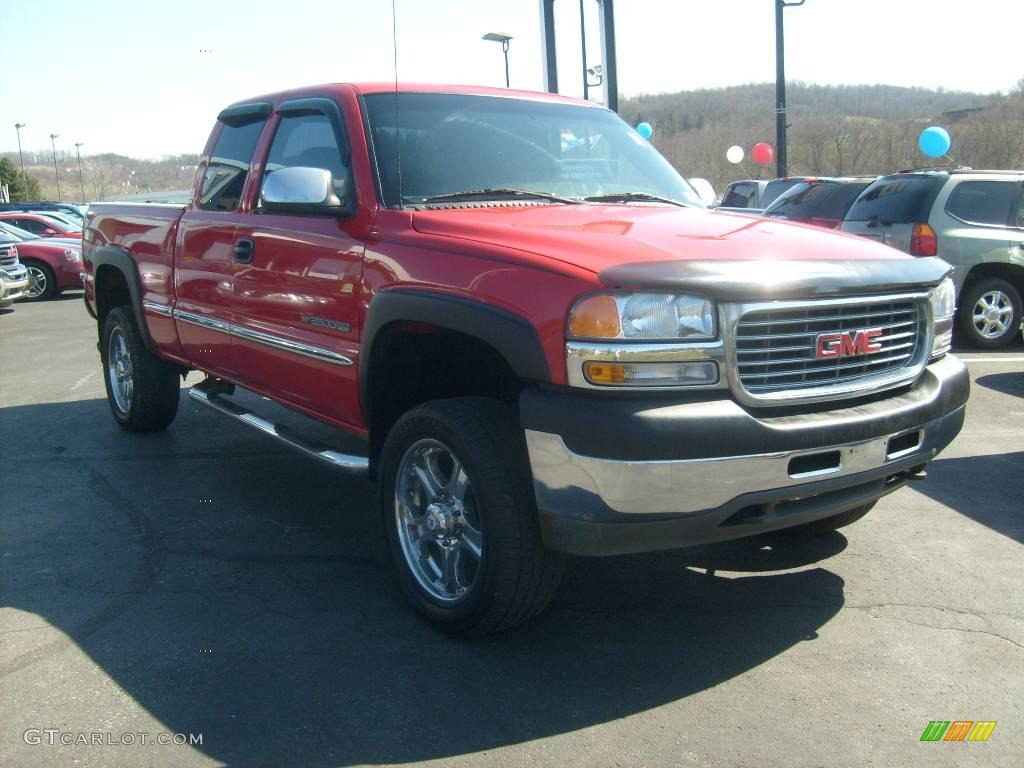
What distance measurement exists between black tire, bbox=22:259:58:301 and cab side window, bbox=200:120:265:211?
14948 millimetres

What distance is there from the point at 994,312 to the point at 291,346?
8.01 metres

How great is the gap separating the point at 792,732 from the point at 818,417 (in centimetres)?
97

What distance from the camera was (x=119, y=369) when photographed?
22.5ft

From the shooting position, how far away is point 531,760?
9.21 feet

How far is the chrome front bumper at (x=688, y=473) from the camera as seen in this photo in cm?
289

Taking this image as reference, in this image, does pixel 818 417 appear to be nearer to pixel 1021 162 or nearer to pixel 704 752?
pixel 704 752

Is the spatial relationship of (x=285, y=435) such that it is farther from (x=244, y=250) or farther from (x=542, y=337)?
(x=542, y=337)

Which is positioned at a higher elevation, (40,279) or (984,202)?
(984,202)

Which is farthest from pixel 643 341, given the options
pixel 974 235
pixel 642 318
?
pixel 974 235

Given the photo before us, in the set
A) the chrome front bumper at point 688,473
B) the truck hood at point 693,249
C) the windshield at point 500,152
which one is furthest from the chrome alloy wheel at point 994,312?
the chrome front bumper at point 688,473

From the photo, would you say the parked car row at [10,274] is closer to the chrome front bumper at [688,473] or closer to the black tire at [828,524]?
the black tire at [828,524]

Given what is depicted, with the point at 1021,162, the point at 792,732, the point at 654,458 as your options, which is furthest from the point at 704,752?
the point at 1021,162

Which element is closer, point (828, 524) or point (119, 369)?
point (828, 524)

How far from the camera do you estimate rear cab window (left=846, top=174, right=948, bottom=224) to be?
988 cm
